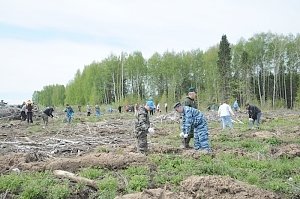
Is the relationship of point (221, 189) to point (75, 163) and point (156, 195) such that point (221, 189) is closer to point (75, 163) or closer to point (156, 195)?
point (156, 195)

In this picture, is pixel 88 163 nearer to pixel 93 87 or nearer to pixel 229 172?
pixel 229 172

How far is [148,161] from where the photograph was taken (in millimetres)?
9883

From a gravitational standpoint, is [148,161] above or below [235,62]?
below

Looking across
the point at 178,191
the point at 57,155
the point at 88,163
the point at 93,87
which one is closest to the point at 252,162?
the point at 178,191

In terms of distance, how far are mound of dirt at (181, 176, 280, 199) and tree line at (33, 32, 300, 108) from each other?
4422 cm

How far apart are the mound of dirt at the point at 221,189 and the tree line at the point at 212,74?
44215mm

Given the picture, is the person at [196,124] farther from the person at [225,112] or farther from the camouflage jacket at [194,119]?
the person at [225,112]

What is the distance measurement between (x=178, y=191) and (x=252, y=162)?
3214mm

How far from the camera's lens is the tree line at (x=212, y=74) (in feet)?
200

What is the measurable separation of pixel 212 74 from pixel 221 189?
200 feet

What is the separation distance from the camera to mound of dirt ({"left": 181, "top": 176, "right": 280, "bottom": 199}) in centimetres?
691

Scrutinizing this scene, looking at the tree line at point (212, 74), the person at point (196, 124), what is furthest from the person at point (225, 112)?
the tree line at point (212, 74)

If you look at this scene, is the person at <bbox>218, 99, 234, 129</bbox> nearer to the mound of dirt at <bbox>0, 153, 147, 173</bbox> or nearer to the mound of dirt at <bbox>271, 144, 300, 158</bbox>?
the mound of dirt at <bbox>271, 144, 300, 158</bbox>

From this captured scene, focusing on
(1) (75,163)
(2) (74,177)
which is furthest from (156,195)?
(1) (75,163)
